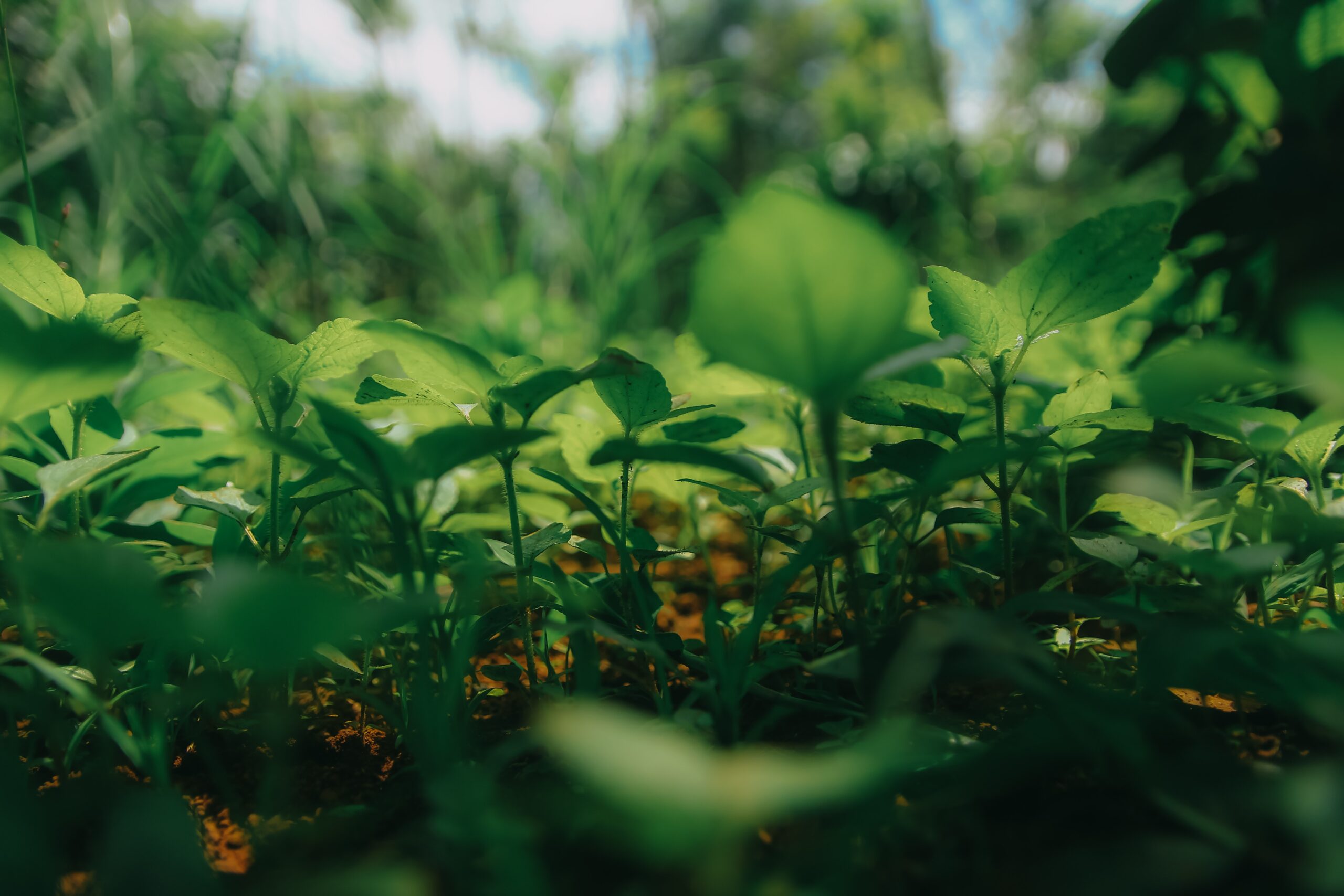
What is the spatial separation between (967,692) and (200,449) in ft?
2.43

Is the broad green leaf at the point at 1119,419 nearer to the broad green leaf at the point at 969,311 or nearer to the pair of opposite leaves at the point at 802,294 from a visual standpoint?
the broad green leaf at the point at 969,311

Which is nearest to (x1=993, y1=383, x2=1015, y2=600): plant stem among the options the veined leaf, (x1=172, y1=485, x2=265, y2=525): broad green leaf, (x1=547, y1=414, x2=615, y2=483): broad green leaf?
the veined leaf

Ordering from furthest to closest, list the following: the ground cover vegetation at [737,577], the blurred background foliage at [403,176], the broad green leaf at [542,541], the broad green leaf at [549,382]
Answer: the blurred background foliage at [403,176] < the broad green leaf at [542,541] < the broad green leaf at [549,382] < the ground cover vegetation at [737,577]

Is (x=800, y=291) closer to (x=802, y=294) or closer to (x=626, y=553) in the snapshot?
(x=802, y=294)

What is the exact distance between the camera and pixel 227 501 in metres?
0.57

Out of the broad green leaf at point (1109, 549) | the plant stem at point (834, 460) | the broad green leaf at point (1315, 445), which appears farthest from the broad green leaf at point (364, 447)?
the broad green leaf at point (1315, 445)

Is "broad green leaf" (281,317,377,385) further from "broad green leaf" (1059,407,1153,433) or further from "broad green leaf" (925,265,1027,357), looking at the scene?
"broad green leaf" (1059,407,1153,433)

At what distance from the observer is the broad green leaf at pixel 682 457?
37 centimetres

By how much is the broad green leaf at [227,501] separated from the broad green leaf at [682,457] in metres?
0.35

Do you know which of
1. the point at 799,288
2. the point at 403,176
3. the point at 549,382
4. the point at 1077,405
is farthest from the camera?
the point at 403,176

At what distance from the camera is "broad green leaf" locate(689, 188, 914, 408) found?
0.98ft

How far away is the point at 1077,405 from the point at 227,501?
69 centimetres

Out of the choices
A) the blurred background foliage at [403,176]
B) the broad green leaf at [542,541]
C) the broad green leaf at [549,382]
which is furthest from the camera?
the blurred background foliage at [403,176]

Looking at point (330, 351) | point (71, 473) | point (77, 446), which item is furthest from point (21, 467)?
point (330, 351)
